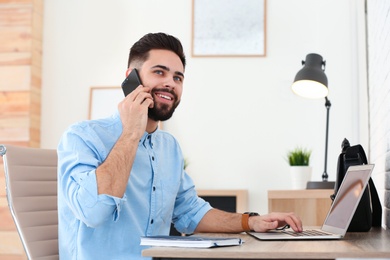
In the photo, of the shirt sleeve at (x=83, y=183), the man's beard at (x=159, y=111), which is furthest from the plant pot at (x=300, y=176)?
the shirt sleeve at (x=83, y=183)

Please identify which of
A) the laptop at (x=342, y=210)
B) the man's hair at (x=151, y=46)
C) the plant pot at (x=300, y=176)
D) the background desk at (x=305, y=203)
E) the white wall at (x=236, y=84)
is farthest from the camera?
the white wall at (x=236, y=84)

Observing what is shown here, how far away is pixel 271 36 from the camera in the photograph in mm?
4492

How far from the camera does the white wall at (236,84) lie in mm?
4316

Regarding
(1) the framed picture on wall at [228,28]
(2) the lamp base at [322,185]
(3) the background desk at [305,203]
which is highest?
(1) the framed picture on wall at [228,28]

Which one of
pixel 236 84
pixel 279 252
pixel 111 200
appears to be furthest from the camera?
pixel 236 84

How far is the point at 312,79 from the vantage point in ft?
11.3

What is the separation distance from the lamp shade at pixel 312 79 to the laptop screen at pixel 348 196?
4.71ft

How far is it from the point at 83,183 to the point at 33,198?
Result: 54cm

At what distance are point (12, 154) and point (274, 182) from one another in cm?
254

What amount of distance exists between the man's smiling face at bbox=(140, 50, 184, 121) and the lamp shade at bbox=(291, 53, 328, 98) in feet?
4.57

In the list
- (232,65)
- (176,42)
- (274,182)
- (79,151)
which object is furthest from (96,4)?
(79,151)

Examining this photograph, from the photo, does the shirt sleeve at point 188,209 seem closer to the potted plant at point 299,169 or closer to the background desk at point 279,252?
the background desk at point 279,252

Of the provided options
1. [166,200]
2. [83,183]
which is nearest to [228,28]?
[166,200]

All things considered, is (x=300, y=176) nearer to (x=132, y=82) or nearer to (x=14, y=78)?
(x=132, y=82)
